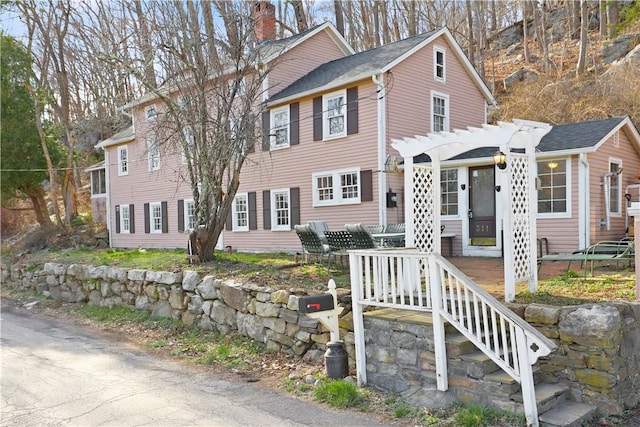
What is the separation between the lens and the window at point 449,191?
42.0ft

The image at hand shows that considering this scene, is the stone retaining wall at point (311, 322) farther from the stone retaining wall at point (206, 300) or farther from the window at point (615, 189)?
the window at point (615, 189)

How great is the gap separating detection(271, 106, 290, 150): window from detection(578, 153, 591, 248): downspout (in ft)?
26.4

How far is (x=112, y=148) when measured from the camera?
2245cm

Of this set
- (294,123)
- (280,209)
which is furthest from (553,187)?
(280,209)

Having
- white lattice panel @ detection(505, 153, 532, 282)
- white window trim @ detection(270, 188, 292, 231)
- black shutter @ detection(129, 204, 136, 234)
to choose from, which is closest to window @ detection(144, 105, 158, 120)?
white window trim @ detection(270, 188, 292, 231)

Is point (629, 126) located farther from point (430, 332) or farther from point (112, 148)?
point (112, 148)

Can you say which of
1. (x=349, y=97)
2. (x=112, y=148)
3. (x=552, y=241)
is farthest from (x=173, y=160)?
(x=552, y=241)

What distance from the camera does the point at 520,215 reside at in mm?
6051

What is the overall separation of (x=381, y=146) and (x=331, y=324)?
784 cm

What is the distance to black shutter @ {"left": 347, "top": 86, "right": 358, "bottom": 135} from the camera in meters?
13.5

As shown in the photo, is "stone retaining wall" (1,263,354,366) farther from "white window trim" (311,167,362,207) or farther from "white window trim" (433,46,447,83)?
"white window trim" (433,46,447,83)

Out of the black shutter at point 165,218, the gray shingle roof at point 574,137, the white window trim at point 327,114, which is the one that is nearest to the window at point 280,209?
the white window trim at point 327,114

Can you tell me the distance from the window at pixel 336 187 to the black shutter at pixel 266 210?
1.91 meters

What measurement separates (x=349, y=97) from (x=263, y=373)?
9130 mm
